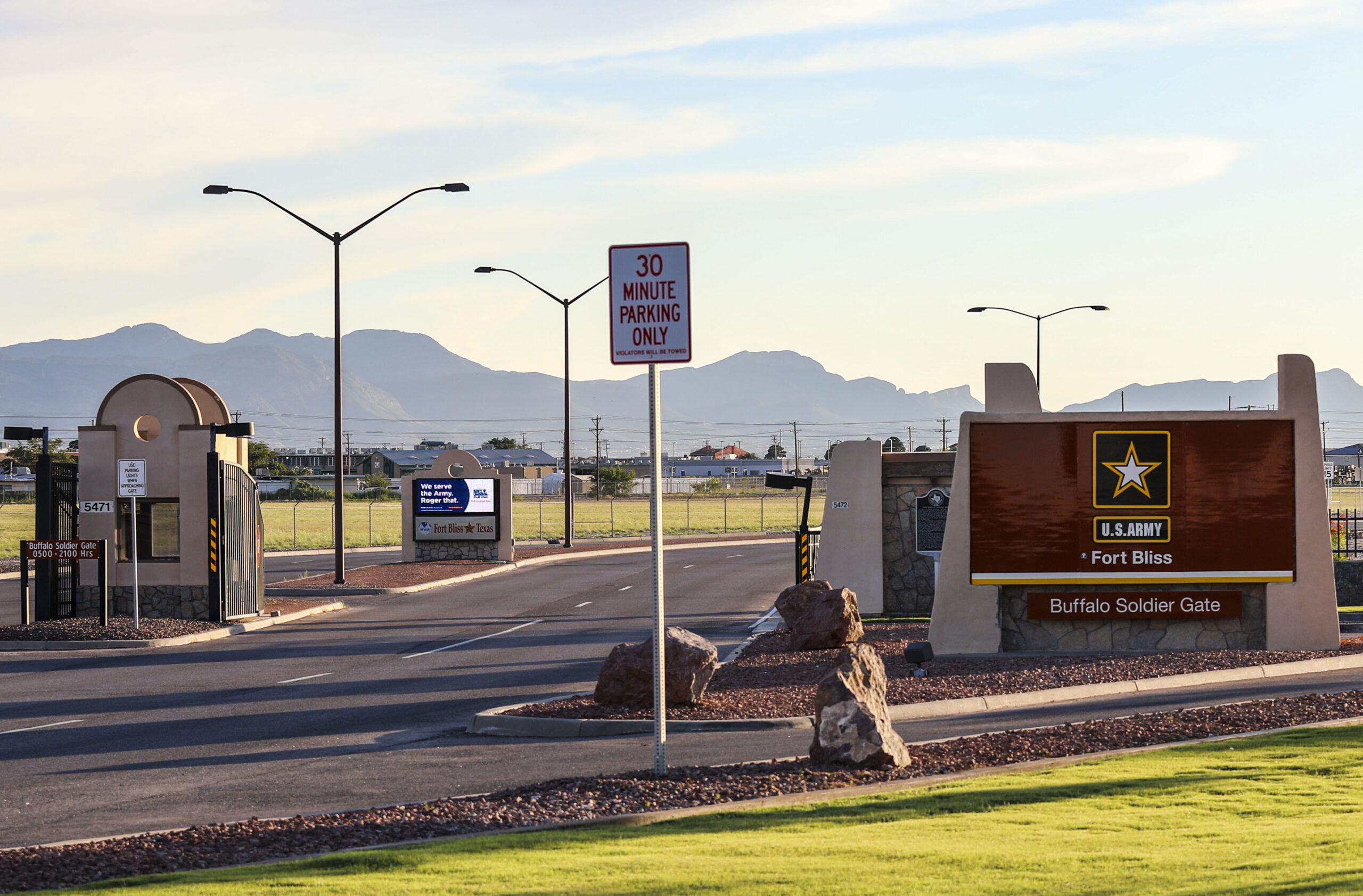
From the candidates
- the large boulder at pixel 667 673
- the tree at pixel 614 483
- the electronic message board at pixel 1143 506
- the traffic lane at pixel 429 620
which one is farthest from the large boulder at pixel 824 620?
the tree at pixel 614 483

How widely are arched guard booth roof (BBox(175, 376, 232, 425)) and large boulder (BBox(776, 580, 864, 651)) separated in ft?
39.3

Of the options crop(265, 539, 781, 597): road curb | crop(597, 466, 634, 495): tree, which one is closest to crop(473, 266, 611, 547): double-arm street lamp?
crop(265, 539, 781, 597): road curb

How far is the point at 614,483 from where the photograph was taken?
11244 centimetres

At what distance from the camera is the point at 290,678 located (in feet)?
60.2

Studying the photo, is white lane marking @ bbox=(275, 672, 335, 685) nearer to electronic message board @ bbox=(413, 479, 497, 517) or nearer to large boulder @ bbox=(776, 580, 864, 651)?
large boulder @ bbox=(776, 580, 864, 651)

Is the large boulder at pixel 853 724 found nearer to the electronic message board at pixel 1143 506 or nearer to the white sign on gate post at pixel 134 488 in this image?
the electronic message board at pixel 1143 506

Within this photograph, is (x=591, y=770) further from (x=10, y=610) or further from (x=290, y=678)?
(x=10, y=610)

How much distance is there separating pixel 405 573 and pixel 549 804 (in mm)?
27763

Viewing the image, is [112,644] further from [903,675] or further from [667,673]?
[903,675]

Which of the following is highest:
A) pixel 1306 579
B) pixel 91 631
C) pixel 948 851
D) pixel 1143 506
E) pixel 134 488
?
pixel 134 488

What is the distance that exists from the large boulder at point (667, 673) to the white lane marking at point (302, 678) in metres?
5.24

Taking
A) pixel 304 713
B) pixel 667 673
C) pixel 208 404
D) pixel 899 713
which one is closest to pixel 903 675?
pixel 899 713

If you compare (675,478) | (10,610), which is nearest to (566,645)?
(10,610)

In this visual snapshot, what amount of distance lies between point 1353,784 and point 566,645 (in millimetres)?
13854
